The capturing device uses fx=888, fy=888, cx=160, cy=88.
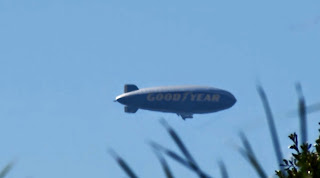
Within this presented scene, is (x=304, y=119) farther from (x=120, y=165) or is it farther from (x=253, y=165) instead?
(x=120, y=165)

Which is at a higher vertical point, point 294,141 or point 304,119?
point 294,141

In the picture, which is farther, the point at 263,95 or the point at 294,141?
the point at 294,141

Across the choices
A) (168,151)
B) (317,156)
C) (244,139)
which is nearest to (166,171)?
(168,151)

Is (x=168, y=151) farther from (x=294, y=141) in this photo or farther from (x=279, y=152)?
(x=294, y=141)

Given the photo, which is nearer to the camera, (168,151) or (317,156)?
(168,151)

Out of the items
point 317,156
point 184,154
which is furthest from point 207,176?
point 317,156

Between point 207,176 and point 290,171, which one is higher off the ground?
point 290,171

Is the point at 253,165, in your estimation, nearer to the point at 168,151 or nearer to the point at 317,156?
the point at 168,151
